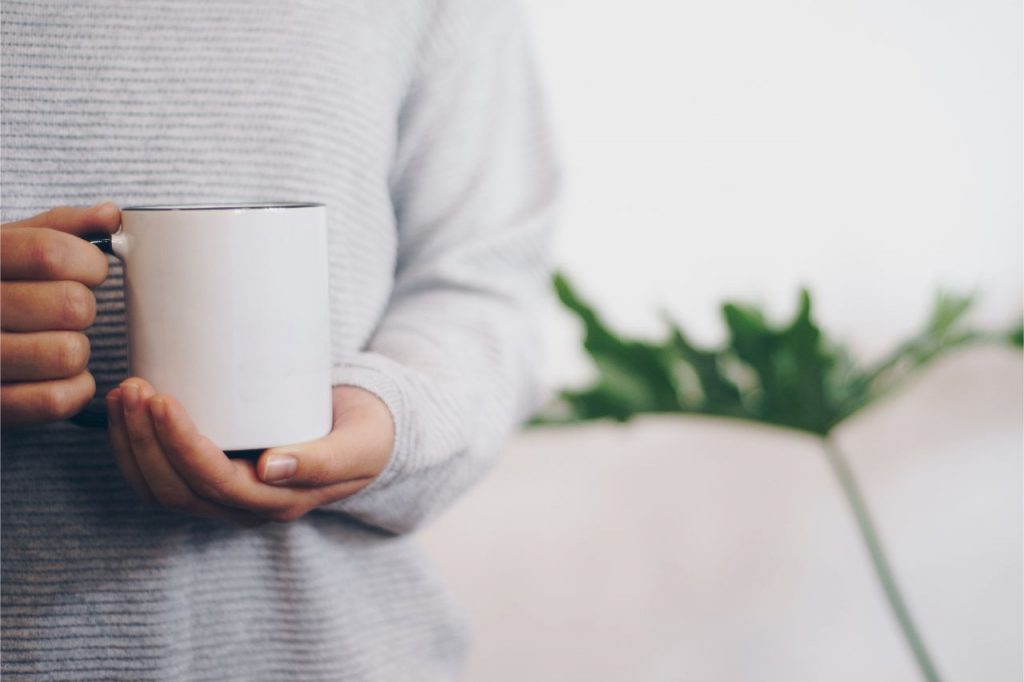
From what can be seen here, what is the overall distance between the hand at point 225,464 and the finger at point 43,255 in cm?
5

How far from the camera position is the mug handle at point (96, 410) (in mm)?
407

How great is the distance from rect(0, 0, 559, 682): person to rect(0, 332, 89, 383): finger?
0.6 inches

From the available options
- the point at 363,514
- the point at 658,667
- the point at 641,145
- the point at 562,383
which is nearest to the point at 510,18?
the point at 363,514

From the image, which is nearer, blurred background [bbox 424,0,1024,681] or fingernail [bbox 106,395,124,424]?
fingernail [bbox 106,395,124,424]

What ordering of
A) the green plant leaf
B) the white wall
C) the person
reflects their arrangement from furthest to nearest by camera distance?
the white wall, the green plant leaf, the person

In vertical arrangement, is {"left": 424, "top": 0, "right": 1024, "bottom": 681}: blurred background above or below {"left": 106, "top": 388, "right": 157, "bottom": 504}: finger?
below

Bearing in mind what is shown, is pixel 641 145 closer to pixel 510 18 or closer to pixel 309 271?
pixel 510 18

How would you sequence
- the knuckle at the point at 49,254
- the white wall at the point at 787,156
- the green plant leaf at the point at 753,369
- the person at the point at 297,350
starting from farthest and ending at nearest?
the white wall at the point at 787,156
the green plant leaf at the point at 753,369
the person at the point at 297,350
the knuckle at the point at 49,254

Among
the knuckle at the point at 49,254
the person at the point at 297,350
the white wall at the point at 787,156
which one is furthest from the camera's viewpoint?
the white wall at the point at 787,156

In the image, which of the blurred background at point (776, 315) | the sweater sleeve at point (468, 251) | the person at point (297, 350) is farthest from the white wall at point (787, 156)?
the person at point (297, 350)

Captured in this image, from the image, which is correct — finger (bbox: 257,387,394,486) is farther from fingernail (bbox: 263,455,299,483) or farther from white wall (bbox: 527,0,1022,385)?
white wall (bbox: 527,0,1022,385)

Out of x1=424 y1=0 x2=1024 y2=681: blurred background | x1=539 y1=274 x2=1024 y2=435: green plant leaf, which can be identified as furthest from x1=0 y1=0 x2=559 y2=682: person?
x1=424 y1=0 x2=1024 y2=681: blurred background

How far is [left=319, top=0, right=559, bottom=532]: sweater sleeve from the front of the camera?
56cm

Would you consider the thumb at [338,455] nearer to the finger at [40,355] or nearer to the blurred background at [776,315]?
the finger at [40,355]
